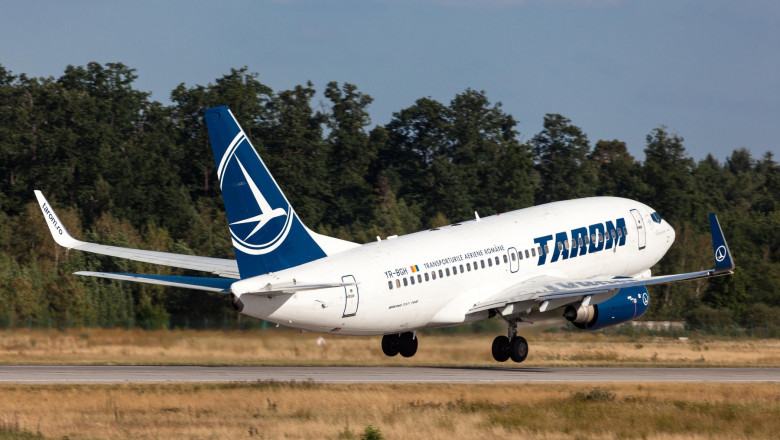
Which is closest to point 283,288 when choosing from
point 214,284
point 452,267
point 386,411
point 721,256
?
point 214,284

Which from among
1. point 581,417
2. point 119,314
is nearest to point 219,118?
point 581,417

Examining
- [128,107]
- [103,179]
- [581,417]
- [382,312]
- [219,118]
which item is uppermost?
[128,107]

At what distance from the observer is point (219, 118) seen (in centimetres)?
3612

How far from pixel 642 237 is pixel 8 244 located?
2481 inches

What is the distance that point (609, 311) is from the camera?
46.6 m

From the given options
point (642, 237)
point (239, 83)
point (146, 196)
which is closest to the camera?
point (642, 237)

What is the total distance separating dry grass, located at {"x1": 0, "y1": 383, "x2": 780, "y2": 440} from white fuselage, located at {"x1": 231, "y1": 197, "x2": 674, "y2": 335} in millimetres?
2645

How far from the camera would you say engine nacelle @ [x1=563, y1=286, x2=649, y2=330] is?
152 feet

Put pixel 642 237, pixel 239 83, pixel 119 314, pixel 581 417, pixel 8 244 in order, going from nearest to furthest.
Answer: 1. pixel 581 417
2. pixel 642 237
3. pixel 119 314
4. pixel 8 244
5. pixel 239 83

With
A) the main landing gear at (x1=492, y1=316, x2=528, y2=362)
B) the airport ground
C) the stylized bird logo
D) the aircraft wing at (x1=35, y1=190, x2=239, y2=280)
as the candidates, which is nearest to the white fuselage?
the stylized bird logo

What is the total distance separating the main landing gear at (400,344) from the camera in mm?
47812

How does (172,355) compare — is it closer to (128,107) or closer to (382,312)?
(382,312)

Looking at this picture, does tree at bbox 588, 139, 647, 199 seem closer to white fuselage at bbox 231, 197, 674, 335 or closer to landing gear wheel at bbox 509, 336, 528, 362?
white fuselage at bbox 231, 197, 674, 335

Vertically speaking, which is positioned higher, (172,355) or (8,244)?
(8,244)
